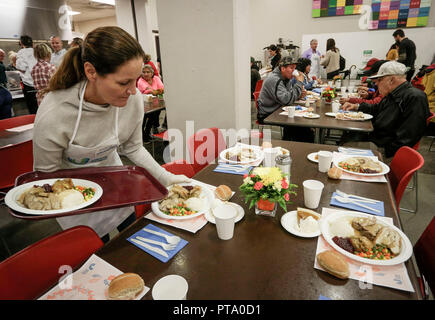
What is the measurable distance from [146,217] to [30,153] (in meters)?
1.97

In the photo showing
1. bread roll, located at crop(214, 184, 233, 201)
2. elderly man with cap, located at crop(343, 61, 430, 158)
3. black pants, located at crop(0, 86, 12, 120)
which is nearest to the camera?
bread roll, located at crop(214, 184, 233, 201)

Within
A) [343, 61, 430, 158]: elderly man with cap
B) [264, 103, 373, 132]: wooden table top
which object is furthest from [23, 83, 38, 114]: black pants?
[343, 61, 430, 158]: elderly man with cap

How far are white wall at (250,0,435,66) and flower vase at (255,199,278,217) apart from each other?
891 centimetres

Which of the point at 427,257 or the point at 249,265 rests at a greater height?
the point at 249,265

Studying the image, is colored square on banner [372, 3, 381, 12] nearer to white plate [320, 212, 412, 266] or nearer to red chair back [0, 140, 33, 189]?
white plate [320, 212, 412, 266]

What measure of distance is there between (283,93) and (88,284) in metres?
3.45

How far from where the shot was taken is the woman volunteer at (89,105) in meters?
1.17

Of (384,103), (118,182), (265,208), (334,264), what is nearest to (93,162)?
(118,182)

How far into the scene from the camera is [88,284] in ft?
3.06

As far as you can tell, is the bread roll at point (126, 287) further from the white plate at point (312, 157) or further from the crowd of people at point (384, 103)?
the crowd of people at point (384, 103)

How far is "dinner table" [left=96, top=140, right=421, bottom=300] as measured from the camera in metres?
0.89

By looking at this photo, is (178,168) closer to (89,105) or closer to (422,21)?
(89,105)

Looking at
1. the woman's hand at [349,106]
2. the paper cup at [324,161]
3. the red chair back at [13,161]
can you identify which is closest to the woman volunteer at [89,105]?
the paper cup at [324,161]

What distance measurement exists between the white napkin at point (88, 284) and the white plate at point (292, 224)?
65 centimetres
